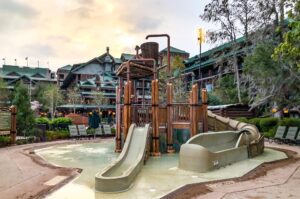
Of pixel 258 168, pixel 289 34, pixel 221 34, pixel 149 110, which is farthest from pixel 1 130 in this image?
pixel 221 34

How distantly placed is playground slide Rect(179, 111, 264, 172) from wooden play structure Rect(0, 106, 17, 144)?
10980mm

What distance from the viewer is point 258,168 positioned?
9367 millimetres

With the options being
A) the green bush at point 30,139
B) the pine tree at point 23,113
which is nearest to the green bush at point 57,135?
the green bush at point 30,139

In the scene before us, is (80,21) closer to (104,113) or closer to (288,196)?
(288,196)

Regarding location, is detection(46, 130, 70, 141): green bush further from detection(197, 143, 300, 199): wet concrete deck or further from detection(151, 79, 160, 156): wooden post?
detection(197, 143, 300, 199): wet concrete deck

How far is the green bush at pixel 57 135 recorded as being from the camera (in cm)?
1932

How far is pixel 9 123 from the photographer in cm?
1692

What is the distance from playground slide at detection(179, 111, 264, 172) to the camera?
8.84m

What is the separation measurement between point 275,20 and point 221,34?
7.90m

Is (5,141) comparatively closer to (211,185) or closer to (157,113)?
(157,113)

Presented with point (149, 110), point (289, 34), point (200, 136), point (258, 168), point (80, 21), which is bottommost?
point (258, 168)

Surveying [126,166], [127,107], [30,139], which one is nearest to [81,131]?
[30,139]

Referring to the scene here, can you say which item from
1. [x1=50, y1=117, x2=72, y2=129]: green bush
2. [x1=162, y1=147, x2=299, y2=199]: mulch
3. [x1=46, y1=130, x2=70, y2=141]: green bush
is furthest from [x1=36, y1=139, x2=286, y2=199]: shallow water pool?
[x1=50, y1=117, x2=72, y2=129]: green bush

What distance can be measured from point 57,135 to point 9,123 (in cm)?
353
